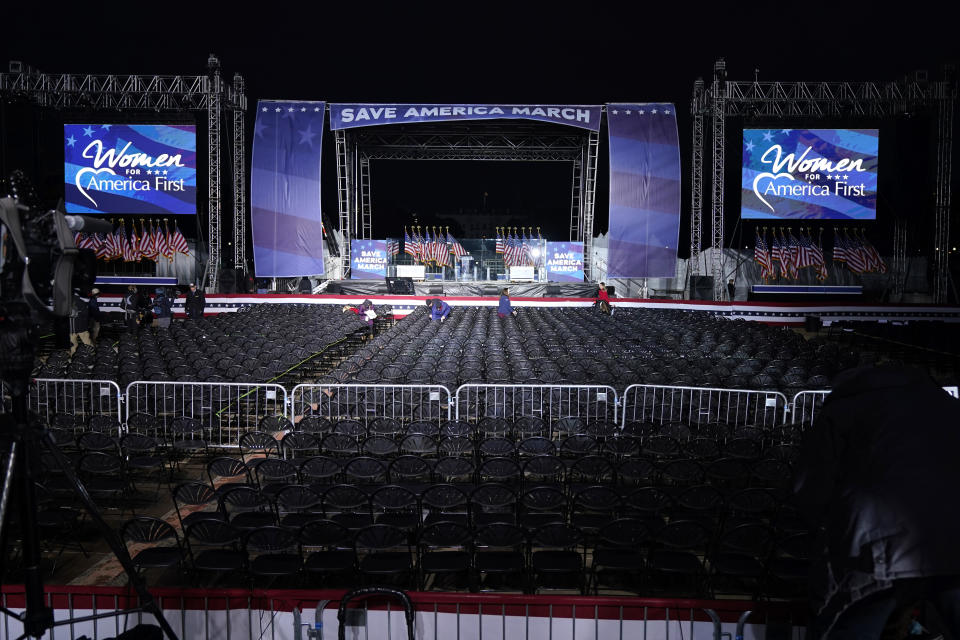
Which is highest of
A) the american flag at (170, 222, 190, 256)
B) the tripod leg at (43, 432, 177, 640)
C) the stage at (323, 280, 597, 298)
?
the american flag at (170, 222, 190, 256)

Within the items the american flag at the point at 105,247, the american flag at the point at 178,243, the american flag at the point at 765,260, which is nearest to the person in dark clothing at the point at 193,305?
the american flag at the point at 178,243

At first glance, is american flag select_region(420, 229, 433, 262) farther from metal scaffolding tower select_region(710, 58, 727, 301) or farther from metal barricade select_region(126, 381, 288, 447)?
metal barricade select_region(126, 381, 288, 447)

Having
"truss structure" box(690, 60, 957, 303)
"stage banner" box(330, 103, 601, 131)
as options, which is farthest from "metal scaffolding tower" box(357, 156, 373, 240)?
"truss structure" box(690, 60, 957, 303)

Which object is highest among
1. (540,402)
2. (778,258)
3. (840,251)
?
(840,251)

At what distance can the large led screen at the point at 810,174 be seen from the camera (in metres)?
28.3

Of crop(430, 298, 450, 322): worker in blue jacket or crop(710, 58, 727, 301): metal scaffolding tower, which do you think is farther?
crop(710, 58, 727, 301): metal scaffolding tower

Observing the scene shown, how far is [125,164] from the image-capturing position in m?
28.3

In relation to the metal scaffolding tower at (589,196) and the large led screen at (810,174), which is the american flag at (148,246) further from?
the large led screen at (810,174)

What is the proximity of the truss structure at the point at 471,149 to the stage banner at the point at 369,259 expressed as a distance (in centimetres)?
124

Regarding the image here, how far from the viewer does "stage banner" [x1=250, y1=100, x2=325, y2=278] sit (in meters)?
28.3

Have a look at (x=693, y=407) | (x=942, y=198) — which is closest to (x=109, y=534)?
(x=693, y=407)

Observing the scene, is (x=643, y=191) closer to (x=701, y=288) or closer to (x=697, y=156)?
(x=697, y=156)

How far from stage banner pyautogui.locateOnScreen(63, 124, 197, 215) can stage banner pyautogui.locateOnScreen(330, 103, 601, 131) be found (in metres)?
6.73

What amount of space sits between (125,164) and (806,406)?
28561 millimetres
